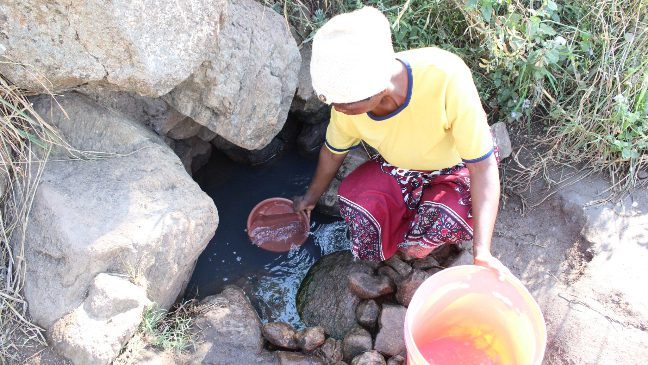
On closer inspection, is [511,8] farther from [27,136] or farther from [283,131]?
[27,136]

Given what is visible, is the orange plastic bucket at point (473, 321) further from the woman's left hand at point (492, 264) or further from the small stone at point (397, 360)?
the small stone at point (397, 360)

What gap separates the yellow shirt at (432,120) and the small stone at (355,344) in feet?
2.64

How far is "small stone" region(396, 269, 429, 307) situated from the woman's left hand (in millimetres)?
649

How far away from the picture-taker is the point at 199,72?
2639mm

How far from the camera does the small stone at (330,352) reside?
8.63 ft

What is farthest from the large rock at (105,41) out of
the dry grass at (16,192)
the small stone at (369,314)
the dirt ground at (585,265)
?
the dirt ground at (585,265)

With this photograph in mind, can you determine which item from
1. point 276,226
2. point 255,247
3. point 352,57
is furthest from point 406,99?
point 255,247

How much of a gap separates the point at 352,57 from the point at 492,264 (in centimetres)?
87

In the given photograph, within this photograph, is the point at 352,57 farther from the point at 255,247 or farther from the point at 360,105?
the point at 255,247

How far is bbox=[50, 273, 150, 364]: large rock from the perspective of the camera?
227 centimetres

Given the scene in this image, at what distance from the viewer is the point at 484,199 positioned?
2.23 m

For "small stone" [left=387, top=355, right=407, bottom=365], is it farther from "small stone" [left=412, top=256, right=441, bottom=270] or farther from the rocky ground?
"small stone" [left=412, top=256, right=441, bottom=270]

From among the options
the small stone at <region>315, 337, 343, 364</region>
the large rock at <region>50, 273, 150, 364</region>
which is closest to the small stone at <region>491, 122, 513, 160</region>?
the small stone at <region>315, 337, 343, 364</region>

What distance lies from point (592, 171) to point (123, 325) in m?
2.34
